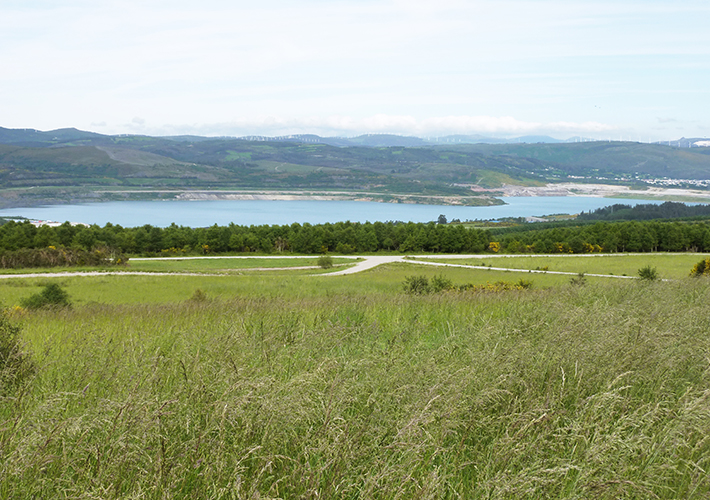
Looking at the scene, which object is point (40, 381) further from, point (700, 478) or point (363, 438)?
point (700, 478)

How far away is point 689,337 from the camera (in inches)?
168

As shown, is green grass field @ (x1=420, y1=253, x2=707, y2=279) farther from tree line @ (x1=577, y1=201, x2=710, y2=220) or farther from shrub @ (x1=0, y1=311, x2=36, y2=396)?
tree line @ (x1=577, y1=201, x2=710, y2=220)

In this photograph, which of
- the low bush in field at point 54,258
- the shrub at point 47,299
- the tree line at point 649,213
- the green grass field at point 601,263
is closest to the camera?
the shrub at point 47,299

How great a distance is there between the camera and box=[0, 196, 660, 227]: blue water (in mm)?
138250

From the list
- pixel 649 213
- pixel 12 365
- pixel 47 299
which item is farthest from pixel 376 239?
pixel 649 213

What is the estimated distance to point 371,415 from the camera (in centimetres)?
281

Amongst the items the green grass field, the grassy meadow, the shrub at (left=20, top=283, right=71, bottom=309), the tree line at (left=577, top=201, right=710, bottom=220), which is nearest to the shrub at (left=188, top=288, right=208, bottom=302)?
the shrub at (left=20, top=283, right=71, bottom=309)

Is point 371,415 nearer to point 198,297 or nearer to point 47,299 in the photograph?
point 198,297

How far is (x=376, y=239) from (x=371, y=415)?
6898 centimetres

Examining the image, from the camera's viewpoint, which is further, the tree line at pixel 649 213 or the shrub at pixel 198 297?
the tree line at pixel 649 213

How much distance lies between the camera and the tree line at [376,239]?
6334 centimetres

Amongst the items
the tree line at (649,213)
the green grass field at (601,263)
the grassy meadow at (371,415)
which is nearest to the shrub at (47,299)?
the grassy meadow at (371,415)

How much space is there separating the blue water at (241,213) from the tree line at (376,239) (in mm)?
60443

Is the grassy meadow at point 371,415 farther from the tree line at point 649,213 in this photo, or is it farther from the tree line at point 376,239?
the tree line at point 649,213
